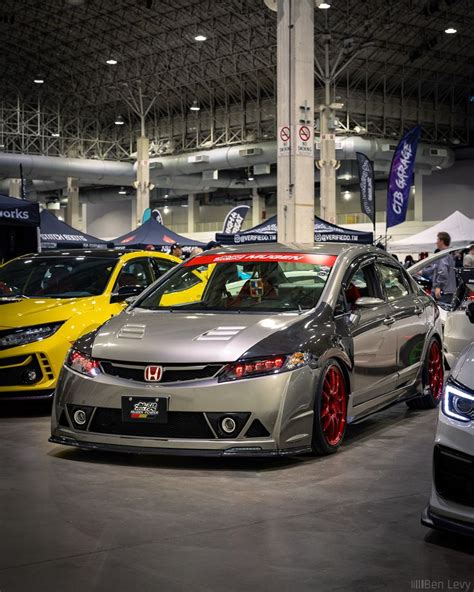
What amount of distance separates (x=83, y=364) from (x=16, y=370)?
78.3 inches

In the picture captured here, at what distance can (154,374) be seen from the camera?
19.1 feet

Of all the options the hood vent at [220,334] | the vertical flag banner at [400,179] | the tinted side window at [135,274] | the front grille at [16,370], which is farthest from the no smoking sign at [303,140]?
the hood vent at [220,334]

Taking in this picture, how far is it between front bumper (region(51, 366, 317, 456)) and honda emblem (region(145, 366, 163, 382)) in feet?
0.19

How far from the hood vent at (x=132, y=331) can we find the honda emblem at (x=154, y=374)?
→ 0.36 metres

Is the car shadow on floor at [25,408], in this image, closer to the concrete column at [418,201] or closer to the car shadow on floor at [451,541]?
the car shadow on floor at [451,541]

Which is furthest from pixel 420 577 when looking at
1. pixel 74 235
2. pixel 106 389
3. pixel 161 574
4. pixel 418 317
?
pixel 74 235

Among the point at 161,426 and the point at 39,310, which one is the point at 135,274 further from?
the point at 161,426

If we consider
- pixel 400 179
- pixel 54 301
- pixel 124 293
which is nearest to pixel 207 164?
pixel 400 179

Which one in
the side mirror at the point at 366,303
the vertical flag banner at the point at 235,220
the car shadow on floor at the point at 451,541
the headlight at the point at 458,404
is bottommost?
the car shadow on floor at the point at 451,541

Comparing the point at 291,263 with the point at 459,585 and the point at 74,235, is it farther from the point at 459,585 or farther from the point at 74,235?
the point at 74,235

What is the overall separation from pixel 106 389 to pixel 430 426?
9.79ft

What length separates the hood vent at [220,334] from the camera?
592 cm

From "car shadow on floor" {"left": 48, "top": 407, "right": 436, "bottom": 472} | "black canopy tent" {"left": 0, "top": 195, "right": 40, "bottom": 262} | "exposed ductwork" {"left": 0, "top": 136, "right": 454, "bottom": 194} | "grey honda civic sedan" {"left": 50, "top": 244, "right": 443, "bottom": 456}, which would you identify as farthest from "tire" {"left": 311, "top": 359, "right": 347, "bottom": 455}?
"exposed ductwork" {"left": 0, "top": 136, "right": 454, "bottom": 194}

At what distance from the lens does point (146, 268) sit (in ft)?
32.2
